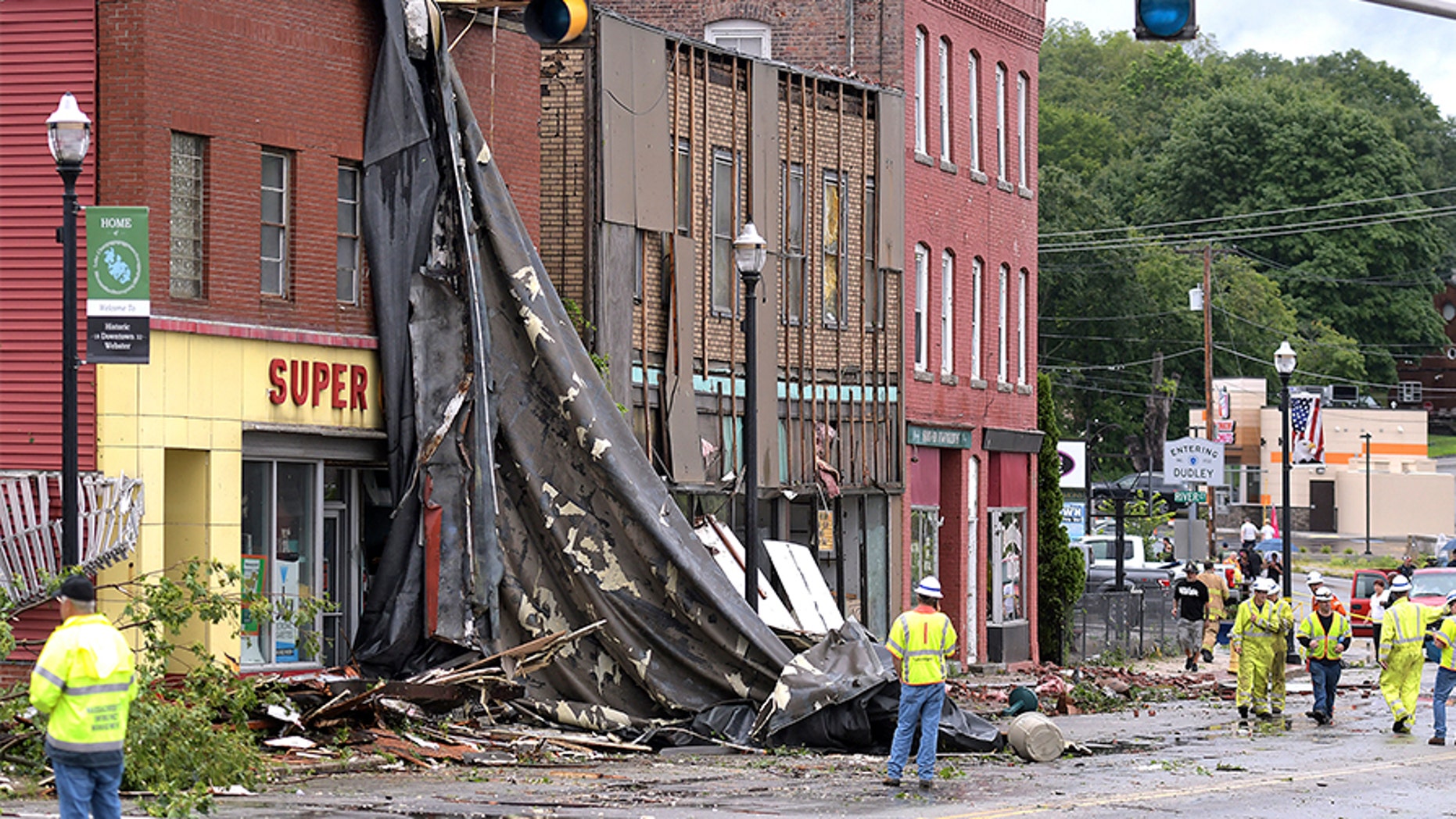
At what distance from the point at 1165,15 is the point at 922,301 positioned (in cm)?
2005

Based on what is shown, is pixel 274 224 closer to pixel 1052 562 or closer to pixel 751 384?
pixel 751 384

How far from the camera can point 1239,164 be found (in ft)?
318

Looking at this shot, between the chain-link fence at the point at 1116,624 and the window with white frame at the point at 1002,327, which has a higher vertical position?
the window with white frame at the point at 1002,327

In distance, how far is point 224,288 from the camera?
20.8 meters

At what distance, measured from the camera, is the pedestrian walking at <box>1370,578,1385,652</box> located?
123 ft

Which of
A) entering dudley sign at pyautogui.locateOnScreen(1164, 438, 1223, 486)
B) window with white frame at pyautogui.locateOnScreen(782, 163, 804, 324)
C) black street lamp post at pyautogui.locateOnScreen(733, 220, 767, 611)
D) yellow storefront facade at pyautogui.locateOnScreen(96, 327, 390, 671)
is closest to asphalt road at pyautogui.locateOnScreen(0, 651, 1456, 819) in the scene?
black street lamp post at pyautogui.locateOnScreen(733, 220, 767, 611)

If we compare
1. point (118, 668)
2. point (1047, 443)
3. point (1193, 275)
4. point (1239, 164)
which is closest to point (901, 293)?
point (1047, 443)

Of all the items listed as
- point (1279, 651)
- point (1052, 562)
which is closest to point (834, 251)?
point (1279, 651)

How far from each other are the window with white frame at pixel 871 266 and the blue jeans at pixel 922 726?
47.9ft

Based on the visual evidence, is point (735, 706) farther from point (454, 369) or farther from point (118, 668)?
point (118, 668)

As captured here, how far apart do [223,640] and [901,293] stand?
15183mm

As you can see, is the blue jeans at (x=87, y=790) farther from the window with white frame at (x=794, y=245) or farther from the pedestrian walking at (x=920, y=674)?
the window with white frame at (x=794, y=245)

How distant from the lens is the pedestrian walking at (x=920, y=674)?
58.4ft

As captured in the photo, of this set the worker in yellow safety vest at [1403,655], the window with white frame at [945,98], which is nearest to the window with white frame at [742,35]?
the window with white frame at [945,98]
